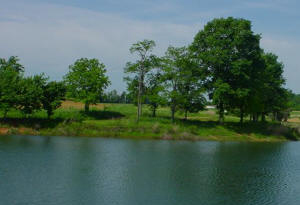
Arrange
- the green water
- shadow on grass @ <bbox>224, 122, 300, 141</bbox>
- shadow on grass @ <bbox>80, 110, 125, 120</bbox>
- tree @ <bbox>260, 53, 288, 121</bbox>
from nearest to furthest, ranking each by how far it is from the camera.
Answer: the green water < shadow on grass @ <bbox>80, 110, 125, 120</bbox> < shadow on grass @ <bbox>224, 122, 300, 141</bbox> < tree @ <bbox>260, 53, 288, 121</bbox>

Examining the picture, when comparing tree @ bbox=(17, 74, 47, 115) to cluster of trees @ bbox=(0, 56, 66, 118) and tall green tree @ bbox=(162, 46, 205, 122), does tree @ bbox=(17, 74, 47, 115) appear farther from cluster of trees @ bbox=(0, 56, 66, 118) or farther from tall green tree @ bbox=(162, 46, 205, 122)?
tall green tree @ bbox=(162, 46, 205, 122)

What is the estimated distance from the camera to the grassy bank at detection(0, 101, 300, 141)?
242 ft

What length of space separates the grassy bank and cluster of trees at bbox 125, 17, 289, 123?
5.70 metres

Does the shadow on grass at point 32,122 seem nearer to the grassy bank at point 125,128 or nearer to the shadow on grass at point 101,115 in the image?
the grassy bank at point 125,128

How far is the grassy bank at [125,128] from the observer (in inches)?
2901

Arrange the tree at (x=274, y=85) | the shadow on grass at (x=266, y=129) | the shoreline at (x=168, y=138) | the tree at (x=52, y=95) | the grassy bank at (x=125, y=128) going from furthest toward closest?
the tree at (x=274, y=85) < the shadow on grass at (x=266, y=129) < the tree at (x=52, y=95) < the grassy bank at (x=125, y=128) < the shoreline at (x=168, y=138)

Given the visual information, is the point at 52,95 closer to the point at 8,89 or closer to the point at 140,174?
the point at 8,89

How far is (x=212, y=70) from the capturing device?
284 ft

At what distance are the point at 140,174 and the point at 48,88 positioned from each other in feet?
146

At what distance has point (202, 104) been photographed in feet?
287

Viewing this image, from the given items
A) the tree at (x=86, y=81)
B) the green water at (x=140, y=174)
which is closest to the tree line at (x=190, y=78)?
the tree at (x=86, y=81)

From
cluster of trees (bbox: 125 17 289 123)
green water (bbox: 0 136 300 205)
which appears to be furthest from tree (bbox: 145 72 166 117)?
green water (bbox: 0 136 300 205)

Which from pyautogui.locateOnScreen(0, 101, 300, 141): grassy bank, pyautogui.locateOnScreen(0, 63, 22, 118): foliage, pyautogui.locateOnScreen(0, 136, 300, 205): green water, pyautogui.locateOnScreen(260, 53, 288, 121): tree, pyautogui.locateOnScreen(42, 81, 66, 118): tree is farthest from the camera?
pyautogui.locateOnScreen(260, 53, 288, 121): tree

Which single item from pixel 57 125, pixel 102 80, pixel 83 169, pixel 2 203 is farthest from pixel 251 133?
pixel 2 203
